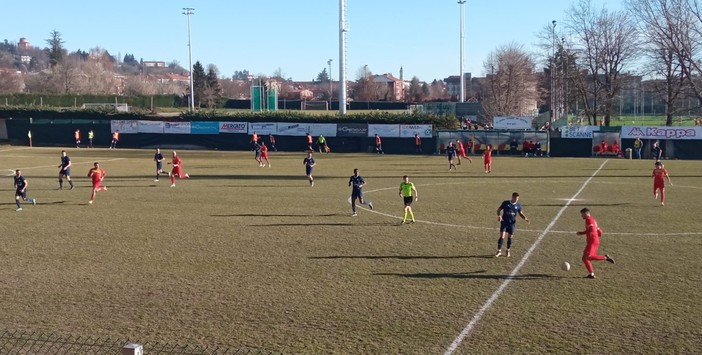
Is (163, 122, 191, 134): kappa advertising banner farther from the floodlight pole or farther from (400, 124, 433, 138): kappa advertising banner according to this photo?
(400, 124, 433, 138): kappa advertising banner

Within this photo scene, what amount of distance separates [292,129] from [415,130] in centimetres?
1160

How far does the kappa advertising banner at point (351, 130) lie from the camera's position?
60000 mm

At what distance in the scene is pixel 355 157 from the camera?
53.5 m

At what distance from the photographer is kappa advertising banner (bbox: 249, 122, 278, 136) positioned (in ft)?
206

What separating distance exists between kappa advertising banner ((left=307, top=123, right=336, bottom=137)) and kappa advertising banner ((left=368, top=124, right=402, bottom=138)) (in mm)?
3461

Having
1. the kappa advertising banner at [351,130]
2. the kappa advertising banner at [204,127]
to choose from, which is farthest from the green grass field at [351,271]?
the kappa advertising banner at [204,127]

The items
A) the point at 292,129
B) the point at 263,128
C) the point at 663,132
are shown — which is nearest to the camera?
the point at 663,132

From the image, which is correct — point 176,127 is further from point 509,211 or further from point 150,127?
point 509,211

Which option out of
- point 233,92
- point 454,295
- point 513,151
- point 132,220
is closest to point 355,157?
point 513,151

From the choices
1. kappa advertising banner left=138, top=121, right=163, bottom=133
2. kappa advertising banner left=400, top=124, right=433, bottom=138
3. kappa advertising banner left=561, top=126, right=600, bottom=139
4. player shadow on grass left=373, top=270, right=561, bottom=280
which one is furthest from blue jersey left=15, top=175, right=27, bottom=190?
kappa advertising banner left=561, top=126, right=600, bottom=139

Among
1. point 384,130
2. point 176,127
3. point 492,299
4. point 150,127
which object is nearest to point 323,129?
point 384,130

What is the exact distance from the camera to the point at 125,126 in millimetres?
65375

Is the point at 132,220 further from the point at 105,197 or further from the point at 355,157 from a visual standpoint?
the point at 355,157

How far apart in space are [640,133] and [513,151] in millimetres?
9551
